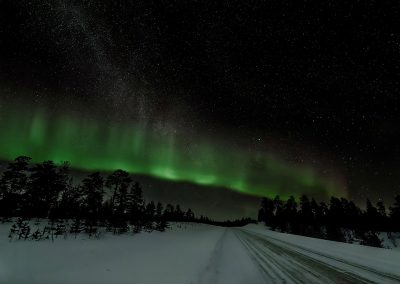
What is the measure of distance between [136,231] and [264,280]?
72.2 feet

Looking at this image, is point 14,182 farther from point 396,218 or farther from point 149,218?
point 396,218

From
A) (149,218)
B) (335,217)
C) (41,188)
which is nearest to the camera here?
(41,188)

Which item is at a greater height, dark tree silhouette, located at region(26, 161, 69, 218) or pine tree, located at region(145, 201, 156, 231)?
dark tree silhouette, located at region(26, 161, 69, 218)

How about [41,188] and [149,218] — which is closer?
[41,188]

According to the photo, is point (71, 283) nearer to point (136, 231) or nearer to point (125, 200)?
point (136, 231)

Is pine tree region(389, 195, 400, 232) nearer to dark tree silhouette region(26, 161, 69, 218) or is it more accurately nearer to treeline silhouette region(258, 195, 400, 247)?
treeline silhouette region(258, 195, 400, 247)

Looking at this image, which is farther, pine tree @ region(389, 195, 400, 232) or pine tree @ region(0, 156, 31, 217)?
pine tree @ region(389, 195, 400, 232)

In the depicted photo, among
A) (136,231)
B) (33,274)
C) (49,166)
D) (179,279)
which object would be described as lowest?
(136,231)

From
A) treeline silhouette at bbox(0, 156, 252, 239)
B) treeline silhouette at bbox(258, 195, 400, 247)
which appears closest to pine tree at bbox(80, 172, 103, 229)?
A: treeline silhouette at bbox(0, 156, 252, 239)

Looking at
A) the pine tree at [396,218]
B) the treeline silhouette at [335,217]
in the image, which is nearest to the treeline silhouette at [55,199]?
the treeline silhouette at [335,217]

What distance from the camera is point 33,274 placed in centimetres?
603

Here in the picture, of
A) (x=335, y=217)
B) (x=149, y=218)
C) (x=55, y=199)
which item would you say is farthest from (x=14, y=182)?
(x=335, y=217)

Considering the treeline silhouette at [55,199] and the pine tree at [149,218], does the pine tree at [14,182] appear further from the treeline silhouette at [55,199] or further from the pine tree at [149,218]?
the pine tree at [149,218]

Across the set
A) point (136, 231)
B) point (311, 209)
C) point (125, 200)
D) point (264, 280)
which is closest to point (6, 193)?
point (125, 200)
